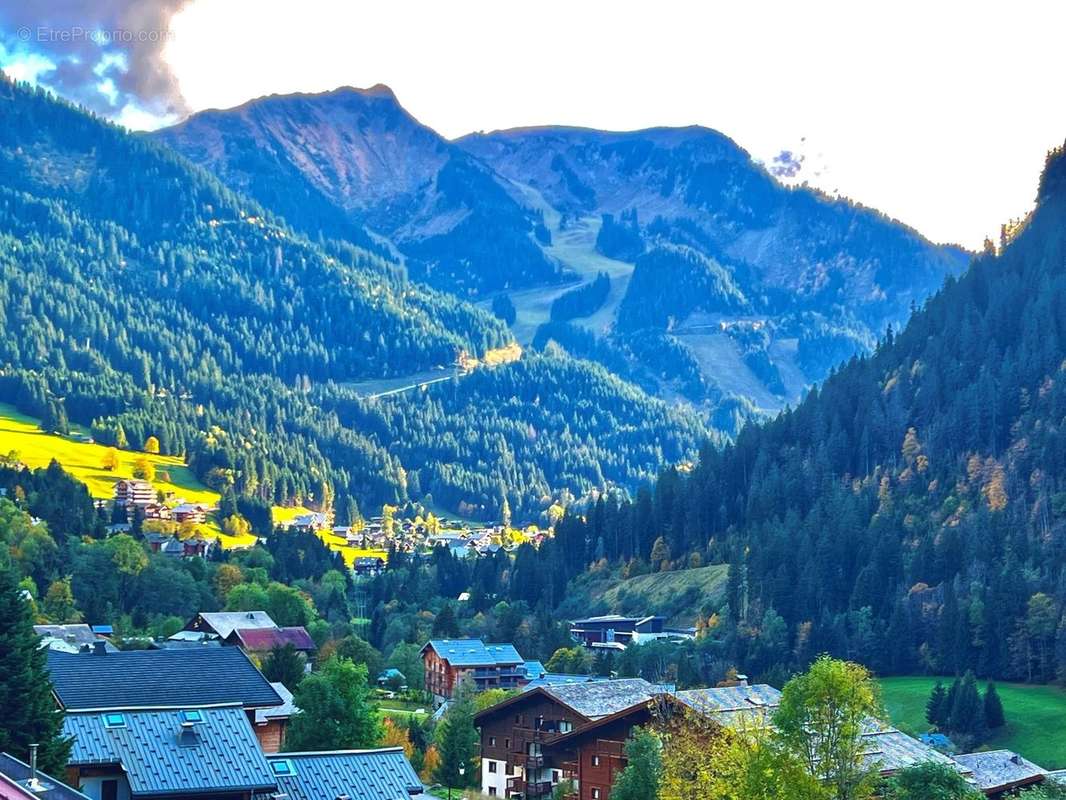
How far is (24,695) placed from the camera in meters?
64.8

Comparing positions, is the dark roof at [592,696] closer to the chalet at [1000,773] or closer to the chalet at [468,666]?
the chalet at [1000,773]

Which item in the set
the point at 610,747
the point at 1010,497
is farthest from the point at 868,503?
the point at 610,747

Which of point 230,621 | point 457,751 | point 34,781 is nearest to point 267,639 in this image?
point 230,621

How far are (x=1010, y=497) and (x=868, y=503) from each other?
17.6 metres

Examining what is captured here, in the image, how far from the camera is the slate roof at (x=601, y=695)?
10976 centimetres

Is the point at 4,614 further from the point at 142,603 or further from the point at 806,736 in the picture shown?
the point at 142,603

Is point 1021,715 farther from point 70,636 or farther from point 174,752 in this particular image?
point 174,752

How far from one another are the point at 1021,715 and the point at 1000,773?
3479 centimetres

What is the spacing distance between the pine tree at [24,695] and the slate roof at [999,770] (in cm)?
5518

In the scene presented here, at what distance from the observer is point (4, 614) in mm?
67438

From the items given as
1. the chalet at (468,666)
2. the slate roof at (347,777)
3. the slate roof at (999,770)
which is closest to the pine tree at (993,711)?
the slate roof at (999,770)

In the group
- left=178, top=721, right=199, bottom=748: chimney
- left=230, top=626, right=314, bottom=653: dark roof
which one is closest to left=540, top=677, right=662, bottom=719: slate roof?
left=178, top=721, right=199, bottom=748: chimney

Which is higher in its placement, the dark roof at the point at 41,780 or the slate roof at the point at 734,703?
the slate roof at the point at 734,703

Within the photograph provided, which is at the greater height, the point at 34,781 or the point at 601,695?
the point at 601,695
